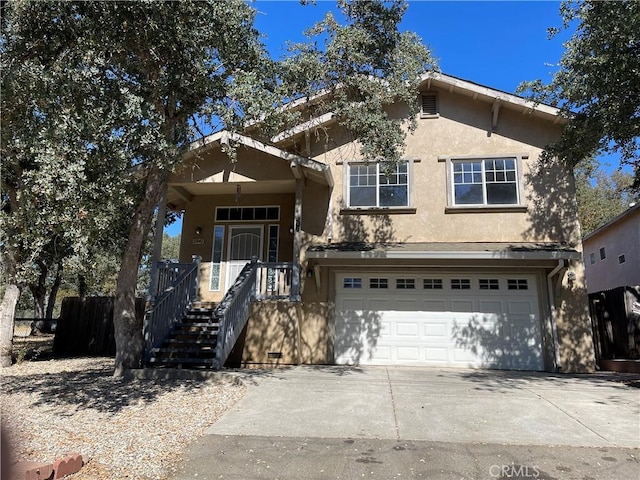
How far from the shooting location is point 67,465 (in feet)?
12.6

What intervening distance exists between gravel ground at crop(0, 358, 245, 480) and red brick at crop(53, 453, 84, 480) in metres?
0.08

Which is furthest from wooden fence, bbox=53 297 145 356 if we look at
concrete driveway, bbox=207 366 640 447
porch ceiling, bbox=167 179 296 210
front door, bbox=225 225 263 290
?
concrete driveway, bbox=207 366 640 447

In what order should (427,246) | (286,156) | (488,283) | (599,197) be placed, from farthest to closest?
(599,197)
(488,283)
(427,246)
(286,156)

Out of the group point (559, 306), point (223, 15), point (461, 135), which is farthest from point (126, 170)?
point (559, 306)

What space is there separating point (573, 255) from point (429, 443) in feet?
22.6

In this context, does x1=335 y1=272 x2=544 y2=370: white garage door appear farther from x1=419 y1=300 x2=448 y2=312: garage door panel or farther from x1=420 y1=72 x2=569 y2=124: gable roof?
x1=420 y1=72 x2=569 y2=124: gable roof

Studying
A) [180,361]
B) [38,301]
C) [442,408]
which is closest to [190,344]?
[180,361]

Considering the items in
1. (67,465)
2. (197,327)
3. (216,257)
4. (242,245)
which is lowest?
(67,465)

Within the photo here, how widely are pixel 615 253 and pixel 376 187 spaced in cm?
1052

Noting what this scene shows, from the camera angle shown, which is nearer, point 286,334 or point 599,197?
point 286,334

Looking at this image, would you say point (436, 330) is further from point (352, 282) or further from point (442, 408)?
point (442, 408)

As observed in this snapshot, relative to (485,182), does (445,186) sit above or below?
below

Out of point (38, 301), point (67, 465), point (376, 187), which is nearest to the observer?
point (67, 465)

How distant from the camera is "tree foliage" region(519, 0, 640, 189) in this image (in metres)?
7.73
